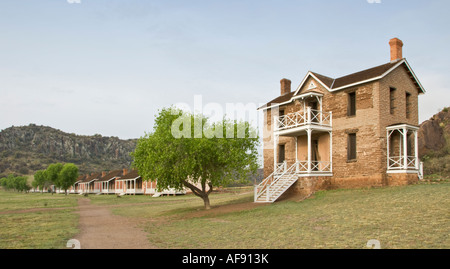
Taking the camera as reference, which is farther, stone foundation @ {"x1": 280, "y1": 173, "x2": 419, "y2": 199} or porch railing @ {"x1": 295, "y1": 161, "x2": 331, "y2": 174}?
porch railing @ {"x1": 295, "y1": 161, "x2": 331, "y2": 174}

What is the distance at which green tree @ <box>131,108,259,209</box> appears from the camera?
2220 cm

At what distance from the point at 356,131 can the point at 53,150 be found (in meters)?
158

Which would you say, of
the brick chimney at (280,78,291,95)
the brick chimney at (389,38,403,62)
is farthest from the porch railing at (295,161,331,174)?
the brick chimney at (280,78,291,95)

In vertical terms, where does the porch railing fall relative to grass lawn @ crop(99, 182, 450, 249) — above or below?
above

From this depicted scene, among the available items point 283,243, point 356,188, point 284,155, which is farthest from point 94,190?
point 283,243

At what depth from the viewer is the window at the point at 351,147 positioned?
24.5 m

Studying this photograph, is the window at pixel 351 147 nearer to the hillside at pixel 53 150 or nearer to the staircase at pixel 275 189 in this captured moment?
the staircase at pixel 275 189

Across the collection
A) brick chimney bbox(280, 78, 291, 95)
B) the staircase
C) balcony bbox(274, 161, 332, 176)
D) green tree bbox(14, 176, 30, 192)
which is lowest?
green tree bbox(14, 176, 30, 192)

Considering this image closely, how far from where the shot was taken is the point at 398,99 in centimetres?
2461

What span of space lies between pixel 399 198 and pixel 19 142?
167 meters

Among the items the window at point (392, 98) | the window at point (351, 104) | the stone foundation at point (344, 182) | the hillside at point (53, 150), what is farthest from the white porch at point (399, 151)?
the hillside at point (53, 150)

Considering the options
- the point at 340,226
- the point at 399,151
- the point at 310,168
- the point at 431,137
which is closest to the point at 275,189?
the point at 310,168

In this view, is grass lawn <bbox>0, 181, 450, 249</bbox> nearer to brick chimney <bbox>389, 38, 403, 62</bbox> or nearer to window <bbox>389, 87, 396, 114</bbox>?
window <bbox>389, 87, 396, 114</bbox>
